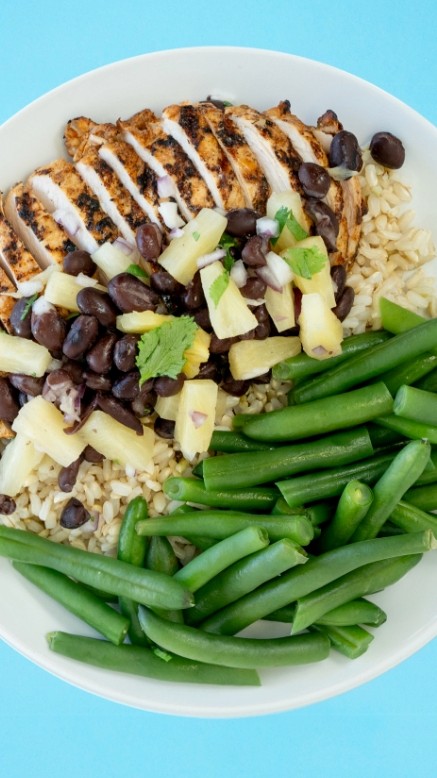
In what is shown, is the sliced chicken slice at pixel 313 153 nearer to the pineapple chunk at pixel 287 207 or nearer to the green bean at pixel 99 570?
the pineapple chunk at pixel 287 207

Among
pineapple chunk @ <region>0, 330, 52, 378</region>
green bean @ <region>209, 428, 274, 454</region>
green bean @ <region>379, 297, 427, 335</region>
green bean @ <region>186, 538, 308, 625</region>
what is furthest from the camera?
green bean @ <region>379, 297, 427, 335</region>

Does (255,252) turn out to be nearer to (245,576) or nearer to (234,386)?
(234,386)

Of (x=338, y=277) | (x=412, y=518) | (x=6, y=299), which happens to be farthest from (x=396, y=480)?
(x=6, y=299)

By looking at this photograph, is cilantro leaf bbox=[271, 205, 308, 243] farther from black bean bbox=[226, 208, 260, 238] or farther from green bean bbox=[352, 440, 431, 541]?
green bean bbox=[352, 440, 431, 541]

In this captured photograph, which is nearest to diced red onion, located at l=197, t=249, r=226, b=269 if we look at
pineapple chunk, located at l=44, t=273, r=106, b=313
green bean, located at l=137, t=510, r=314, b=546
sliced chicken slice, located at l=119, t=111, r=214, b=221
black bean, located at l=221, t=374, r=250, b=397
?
sliced chicken slice, located at l=119, t=111, r=214, b=221

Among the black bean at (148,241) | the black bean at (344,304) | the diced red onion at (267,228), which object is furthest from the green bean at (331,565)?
the black bean at (148,241)
